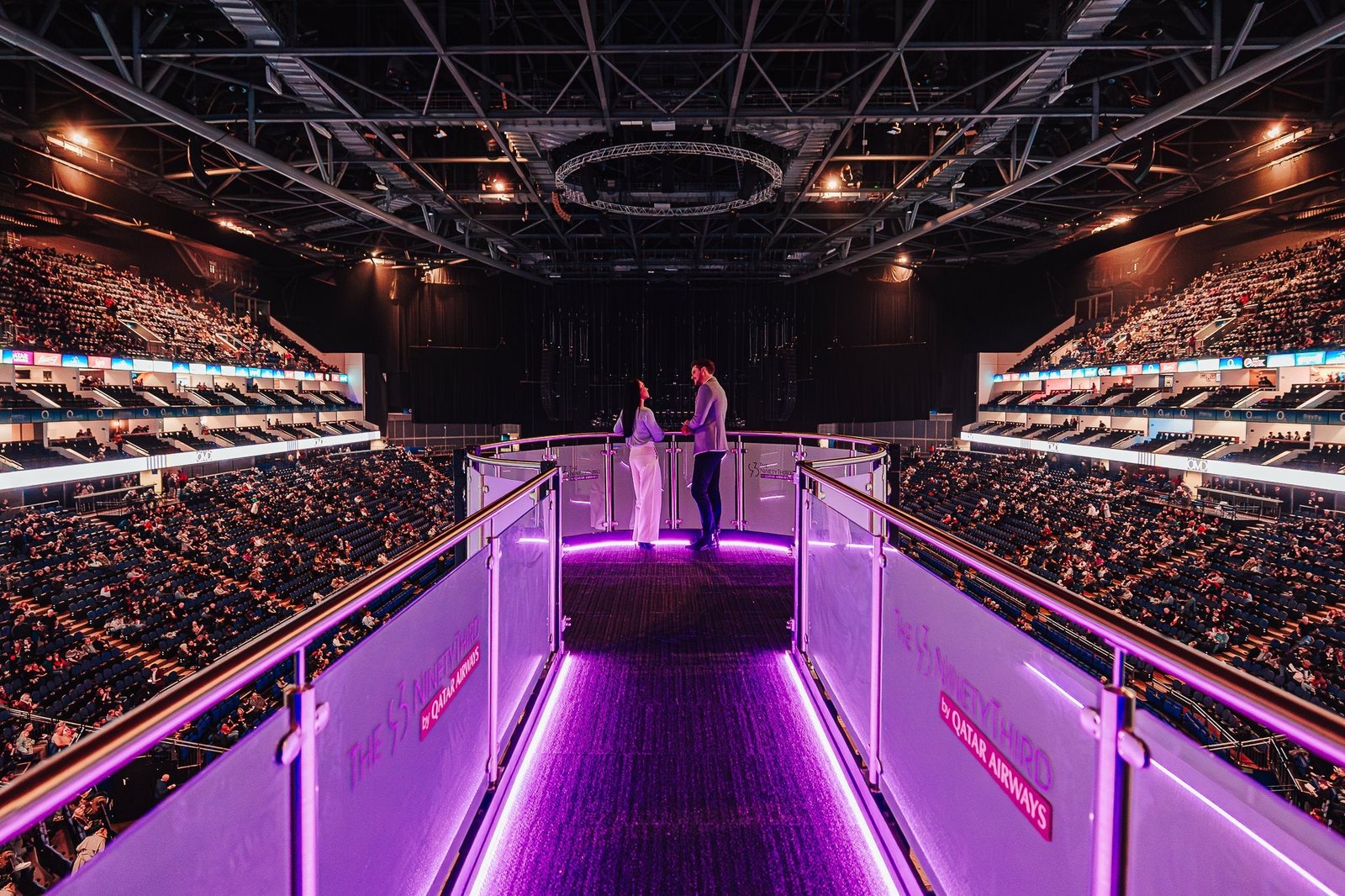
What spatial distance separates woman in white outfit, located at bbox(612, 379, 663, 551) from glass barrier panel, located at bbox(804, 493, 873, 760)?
2.15 metres

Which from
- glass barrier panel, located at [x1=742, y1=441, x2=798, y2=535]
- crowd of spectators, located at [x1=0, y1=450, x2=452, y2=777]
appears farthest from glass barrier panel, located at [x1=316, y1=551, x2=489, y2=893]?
crowd of spectators, located at [x1=0, y1=450, x2=452, y2=777]

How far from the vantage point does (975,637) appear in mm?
1395

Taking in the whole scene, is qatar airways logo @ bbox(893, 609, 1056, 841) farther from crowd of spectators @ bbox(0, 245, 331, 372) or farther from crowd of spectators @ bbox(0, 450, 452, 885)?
crowd of spectators @ bbox(0, 245, 331, 372)

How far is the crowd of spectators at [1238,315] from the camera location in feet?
38.1

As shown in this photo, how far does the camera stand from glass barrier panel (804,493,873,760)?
7.08 feet

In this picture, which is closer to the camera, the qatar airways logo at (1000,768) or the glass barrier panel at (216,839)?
the glass barrier panel at (216,839)

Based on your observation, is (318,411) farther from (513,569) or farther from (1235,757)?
(1235,757)

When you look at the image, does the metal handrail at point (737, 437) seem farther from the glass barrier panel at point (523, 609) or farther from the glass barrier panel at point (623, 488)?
the glass barrier panel at point (523, 609)

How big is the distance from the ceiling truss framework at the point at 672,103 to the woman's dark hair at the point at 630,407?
3565mm

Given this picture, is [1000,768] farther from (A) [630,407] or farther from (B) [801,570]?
(A) [630,407]

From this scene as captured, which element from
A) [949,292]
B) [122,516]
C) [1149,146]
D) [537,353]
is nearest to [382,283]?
[537,353]

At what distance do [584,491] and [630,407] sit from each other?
1149 mm

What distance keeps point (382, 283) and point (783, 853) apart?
21.7 metres

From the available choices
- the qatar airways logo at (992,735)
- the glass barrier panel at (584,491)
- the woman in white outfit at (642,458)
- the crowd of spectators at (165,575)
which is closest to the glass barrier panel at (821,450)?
the woman in white outfit at (642,458)
